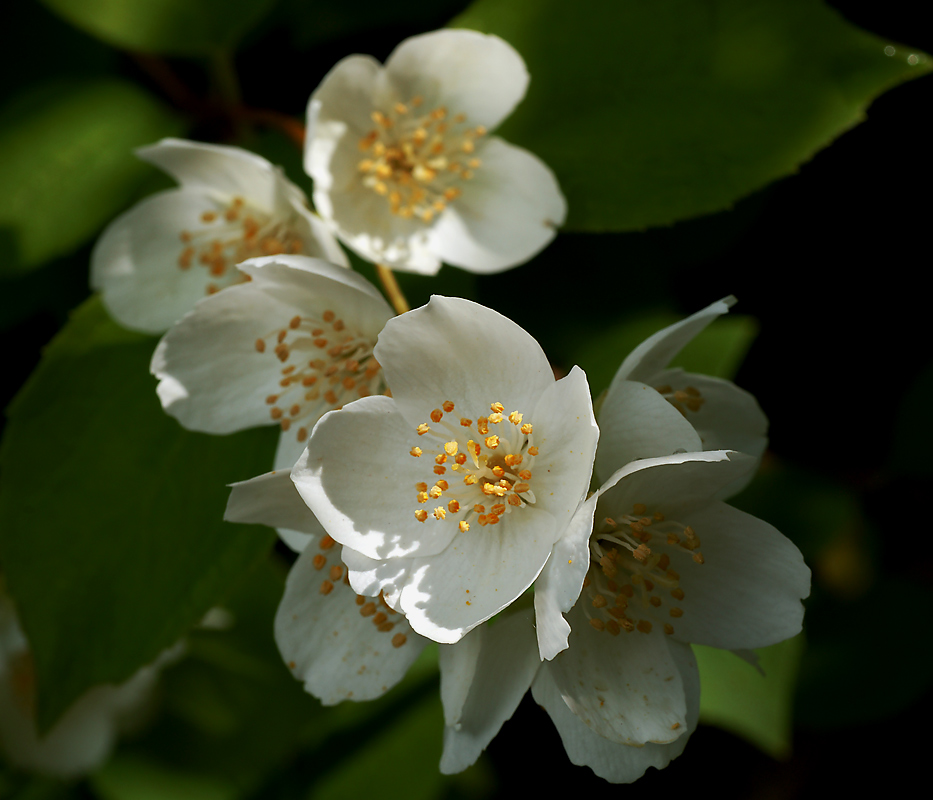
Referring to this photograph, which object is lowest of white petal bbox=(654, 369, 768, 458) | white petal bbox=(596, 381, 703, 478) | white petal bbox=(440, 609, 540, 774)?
white petal bbox=(440, 609, 540, 774)

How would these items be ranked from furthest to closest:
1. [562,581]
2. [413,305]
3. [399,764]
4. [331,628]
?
1. [399,764]
2. [413,305]
3. [331,628]
4. [562,581]

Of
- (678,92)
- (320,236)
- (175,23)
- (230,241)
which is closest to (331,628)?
(320,236)

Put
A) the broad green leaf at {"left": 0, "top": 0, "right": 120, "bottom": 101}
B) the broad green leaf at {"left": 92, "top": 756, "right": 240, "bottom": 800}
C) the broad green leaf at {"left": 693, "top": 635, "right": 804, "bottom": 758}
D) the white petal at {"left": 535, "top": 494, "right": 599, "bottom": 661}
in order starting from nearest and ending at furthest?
the white petal at {"left": 535, "top": 494, "right": 599, "bottom": 661}
the broad green leaf at {"left": 693, "top": 635, "right": 804, "bottom": 758}
the broad green leaf at {"left": 0, "top": 0, "right": 120, "bottom": 101}
the broad green leaf at {"left": 92, "top": 756, "right": 240, "bottom": 800}

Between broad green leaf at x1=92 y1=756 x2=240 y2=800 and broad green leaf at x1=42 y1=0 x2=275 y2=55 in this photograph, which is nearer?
broad green leaf at x1=42 y1=0 x2=275 y2=55

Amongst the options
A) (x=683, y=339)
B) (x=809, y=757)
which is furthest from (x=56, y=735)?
(x=809, y=757)

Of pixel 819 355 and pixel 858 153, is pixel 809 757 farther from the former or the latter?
pixel 858 153

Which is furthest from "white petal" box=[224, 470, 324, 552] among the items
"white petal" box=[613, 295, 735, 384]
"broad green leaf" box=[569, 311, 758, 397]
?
"broad green leaf" box=[569, 311, 758, 397]

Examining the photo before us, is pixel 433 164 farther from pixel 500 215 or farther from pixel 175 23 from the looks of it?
pixel 175 23

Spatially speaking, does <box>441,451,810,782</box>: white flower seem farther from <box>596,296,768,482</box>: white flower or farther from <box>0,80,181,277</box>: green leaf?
<box>0,80,181,277</box>: green leaf
